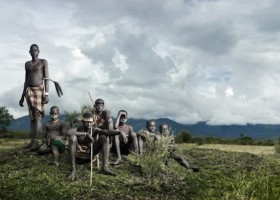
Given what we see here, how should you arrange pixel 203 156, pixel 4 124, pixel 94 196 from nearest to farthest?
pixel 94 196 → pixel 203 156 → pixel 4 124

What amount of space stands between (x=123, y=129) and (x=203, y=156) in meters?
3.66

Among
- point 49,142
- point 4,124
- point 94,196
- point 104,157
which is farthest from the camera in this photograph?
point 4,124

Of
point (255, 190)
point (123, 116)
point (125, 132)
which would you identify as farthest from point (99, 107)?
point (255, 190)

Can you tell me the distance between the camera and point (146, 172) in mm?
13078

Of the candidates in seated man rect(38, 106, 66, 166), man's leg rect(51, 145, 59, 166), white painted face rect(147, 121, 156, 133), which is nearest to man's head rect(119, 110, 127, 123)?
white painted face rect(147, 121, 156, 133)

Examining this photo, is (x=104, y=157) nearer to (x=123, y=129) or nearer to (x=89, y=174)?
(x=89, y=174)

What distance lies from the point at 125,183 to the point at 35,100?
12.0 ft

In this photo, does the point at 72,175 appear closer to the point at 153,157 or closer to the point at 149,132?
the point at 153,157

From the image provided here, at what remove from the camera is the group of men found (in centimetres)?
1254

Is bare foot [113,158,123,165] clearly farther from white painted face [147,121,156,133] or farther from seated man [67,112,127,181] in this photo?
white painted face [147,121,156,133]

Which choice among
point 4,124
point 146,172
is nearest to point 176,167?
point 146,172

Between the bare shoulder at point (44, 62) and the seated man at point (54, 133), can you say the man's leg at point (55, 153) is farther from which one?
the bare shoulder at point (44, 62)

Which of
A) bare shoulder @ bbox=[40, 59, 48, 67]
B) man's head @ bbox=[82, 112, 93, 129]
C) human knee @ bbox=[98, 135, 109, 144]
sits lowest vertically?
human knee @ bbox=[98, 135, 109, 144]

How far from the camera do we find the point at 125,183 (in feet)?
40.8
